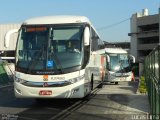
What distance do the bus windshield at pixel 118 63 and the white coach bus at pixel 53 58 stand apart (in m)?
18.9

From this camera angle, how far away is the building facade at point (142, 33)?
115312mm

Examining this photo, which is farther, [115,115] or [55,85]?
[55,85]

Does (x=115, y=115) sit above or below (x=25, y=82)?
below

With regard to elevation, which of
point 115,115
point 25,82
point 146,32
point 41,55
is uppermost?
point 146,32

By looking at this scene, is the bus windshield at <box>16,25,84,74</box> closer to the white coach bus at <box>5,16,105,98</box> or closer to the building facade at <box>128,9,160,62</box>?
the white coach bus at <box>5,16,105,98</box>

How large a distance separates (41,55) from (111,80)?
63.1 feet

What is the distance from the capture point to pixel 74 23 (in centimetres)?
1633

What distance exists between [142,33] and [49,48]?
103 m

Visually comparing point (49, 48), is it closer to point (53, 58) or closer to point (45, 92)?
point (53, 58)

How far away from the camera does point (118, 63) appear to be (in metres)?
35.7

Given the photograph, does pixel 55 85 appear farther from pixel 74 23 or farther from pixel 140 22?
pixel 140 22

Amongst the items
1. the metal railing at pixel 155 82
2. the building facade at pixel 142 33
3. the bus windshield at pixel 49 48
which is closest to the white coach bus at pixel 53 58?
the bus windshield at pixel 49 48

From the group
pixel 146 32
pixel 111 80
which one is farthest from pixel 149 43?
pixel 111 80

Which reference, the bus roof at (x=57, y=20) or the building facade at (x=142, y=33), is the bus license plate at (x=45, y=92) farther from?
the building facade at (x=142, y=33)
